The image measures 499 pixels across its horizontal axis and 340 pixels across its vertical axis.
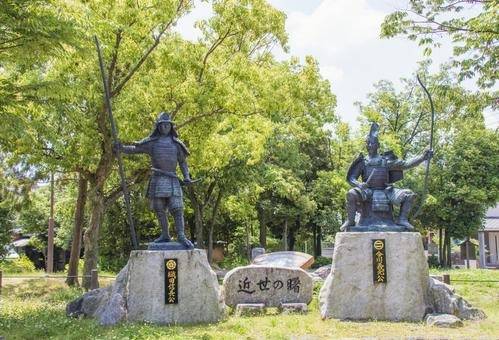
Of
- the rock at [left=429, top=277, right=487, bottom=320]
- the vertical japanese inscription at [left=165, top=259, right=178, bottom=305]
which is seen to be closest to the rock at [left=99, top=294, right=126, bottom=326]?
the vertical japanese inscription at [left=165, top=259, right=178, bottom=305]

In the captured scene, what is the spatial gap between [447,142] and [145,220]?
1669cm

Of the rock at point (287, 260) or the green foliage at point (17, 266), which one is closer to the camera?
the rock at point (287, 260)

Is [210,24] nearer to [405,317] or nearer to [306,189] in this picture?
[405,317]

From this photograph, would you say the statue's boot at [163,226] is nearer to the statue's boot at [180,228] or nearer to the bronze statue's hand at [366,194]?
the statue's boot at [180,228]

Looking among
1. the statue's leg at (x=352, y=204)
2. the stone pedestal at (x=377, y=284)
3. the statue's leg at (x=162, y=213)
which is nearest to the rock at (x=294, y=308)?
the stone pedestal at (x=377, y=284)

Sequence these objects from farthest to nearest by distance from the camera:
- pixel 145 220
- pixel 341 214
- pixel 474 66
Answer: pixel 341 214 → pixel 145 220 → pixel 474 66

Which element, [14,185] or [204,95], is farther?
Result: [14,185]

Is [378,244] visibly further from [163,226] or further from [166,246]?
[163,226]

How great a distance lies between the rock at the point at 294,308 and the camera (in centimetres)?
1114

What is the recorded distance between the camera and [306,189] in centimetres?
3048

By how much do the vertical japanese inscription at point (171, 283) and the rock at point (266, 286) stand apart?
236 cm

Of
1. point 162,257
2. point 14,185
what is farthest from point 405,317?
point 14,185

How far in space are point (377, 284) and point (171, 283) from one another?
376 centimetres

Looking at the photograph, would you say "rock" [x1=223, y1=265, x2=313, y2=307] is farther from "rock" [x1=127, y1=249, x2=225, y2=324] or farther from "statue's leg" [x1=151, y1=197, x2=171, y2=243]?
"statue's leg" [x1=151, y1=197, x2=171, y2=243]
